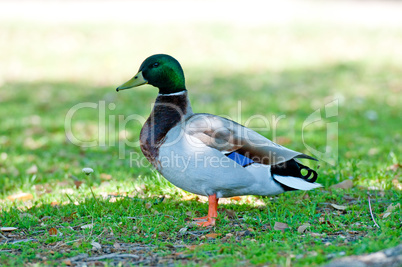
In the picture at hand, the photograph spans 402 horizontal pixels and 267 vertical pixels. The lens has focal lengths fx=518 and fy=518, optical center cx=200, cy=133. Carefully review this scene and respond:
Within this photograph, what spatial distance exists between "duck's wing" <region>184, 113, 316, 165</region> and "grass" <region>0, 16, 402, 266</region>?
44cm

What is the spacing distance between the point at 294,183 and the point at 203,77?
6.30 meters

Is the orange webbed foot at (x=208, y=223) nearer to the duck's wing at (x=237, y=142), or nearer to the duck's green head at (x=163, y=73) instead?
the duck's wing at (x=237, y=142)

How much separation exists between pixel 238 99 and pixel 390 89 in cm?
255

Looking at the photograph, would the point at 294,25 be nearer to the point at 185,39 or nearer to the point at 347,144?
the point at 185,39

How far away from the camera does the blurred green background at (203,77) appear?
5598 millimetres

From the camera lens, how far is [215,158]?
11.2 ft

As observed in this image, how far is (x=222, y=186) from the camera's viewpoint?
3.46 m

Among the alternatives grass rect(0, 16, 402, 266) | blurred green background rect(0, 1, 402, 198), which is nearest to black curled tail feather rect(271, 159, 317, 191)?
grass rect(0, 16, 402, 266)

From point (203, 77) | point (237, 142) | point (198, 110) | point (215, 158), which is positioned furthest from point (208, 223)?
point (203, 77)

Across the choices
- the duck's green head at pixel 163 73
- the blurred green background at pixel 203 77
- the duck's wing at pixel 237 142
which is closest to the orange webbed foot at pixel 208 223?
the duck's wing at pixel 237 142

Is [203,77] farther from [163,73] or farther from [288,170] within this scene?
[288,170]

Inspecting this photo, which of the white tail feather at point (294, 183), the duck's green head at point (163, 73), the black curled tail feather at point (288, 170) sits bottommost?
the white tail feather at point (294, 183)

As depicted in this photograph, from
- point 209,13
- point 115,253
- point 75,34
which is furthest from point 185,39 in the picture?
point 115,253

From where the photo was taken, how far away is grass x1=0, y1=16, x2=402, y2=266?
3.18 m
